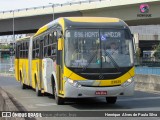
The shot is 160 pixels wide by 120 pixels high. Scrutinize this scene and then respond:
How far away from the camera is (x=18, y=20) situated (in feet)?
215

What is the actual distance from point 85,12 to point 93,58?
4202cm

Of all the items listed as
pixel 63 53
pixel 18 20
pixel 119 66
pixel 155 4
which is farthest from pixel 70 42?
pixel 18 20

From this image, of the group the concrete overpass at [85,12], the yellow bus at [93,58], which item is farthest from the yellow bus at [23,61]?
the concrete overpass at [85,12]

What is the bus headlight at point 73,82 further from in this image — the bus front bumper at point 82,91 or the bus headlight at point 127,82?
the bus headlight at point 127,82

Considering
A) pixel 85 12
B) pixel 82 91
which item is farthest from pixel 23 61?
pixel 85 12

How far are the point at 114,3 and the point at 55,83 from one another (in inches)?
1432

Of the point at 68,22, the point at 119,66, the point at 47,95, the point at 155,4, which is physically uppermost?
the point at 155,4

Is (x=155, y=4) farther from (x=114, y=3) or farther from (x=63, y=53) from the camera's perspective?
(x=63, y=53)

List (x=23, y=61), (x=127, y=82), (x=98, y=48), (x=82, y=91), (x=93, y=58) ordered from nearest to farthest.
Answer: (x=82, y=91) → (x=93, y=58) → (x=98, y=48) → (x=127, y=82) → (x=23, y=61)

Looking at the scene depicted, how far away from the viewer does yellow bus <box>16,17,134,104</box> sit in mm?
14250

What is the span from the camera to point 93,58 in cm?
1441

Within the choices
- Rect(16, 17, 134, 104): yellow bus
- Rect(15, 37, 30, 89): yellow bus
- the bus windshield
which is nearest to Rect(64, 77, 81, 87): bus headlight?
Rect(16, 17, 134, 104): yellow bus

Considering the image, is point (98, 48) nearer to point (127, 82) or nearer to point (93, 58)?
point (93, 58)

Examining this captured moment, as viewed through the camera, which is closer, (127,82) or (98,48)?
(98,48)
